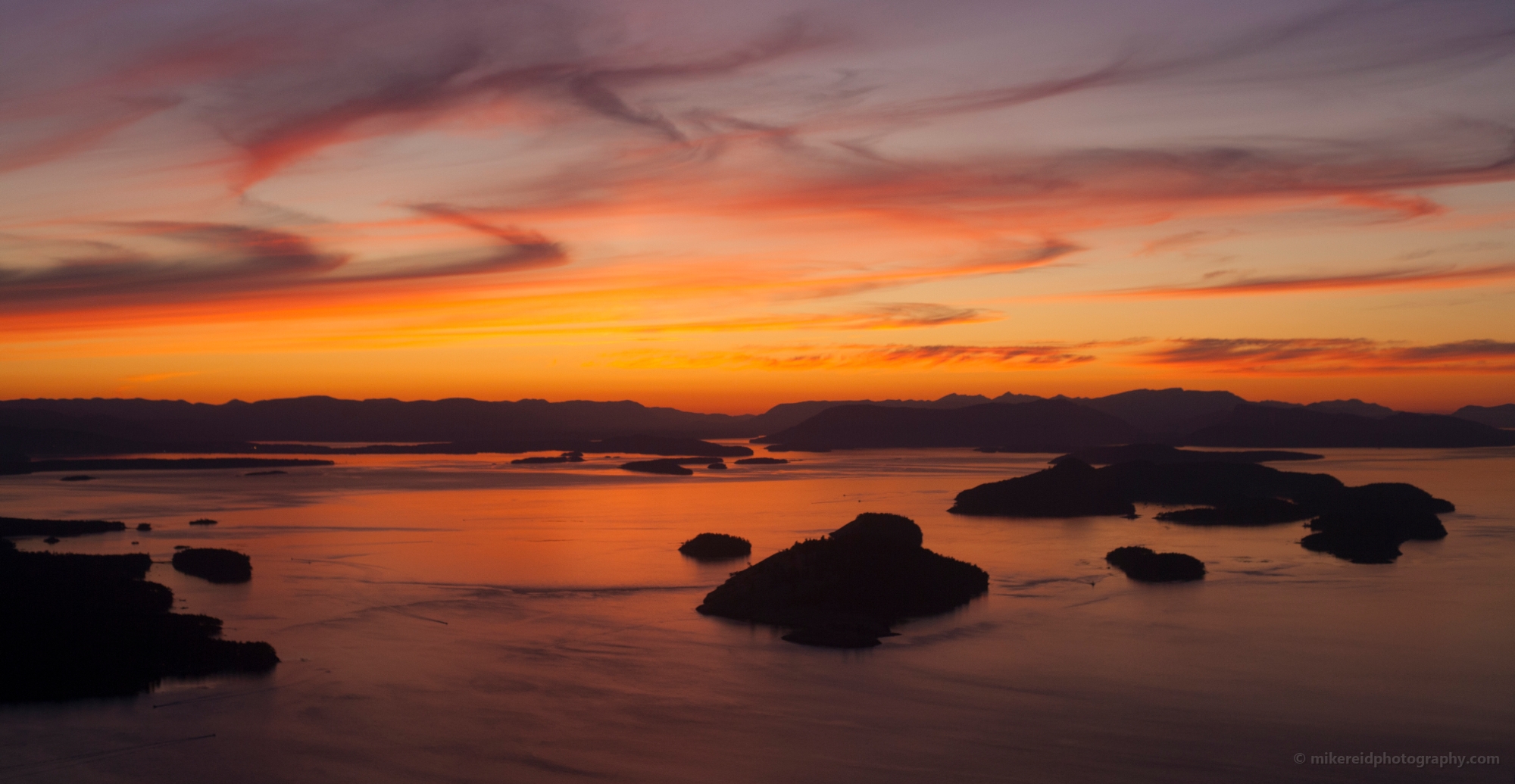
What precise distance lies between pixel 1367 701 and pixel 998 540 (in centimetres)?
2820

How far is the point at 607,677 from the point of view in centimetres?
2436

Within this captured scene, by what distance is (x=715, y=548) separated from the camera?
44.3 metres

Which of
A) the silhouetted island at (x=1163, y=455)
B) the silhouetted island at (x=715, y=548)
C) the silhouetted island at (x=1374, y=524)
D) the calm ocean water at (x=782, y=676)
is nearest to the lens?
the calm ocean water at (x=782, y=676)

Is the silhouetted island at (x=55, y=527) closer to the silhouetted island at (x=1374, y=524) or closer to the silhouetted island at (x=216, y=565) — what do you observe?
the silhouetted island at (x=216, y=565)

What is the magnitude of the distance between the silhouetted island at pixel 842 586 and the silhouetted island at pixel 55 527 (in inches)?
1385

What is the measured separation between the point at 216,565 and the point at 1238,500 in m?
58.9

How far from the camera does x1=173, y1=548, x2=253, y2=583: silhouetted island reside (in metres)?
36.6

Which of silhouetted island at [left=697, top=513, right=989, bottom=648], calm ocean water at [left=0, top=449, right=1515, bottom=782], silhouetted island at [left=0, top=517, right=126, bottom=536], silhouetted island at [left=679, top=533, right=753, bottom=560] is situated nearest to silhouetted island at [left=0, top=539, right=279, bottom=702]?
calm ocean water at [left=0, top=449, right=1515, bottom=782]

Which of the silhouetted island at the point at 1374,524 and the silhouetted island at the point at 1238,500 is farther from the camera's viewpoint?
the silhouetted island at the point at 1238,500

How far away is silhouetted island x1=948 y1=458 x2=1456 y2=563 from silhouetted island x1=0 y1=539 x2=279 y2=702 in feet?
138

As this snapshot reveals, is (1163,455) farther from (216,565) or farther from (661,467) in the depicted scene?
(216,565)

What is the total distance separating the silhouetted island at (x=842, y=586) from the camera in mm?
29031
